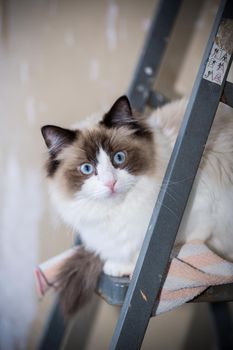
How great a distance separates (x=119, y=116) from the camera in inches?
38.3

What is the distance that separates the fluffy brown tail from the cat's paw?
0.05 metres

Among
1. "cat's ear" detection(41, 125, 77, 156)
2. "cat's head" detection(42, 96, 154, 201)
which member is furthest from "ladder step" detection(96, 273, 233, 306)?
"cat's ear" detection(41, 125, 77, 156)

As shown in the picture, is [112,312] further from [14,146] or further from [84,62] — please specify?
[84,62]

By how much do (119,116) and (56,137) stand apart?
0.53 ft

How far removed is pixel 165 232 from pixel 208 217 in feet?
0.51

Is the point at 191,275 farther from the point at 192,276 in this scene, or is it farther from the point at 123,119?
the point at 123,119

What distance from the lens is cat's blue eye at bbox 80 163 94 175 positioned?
937mm

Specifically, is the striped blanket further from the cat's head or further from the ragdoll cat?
the cat's head

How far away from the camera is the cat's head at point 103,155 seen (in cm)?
92

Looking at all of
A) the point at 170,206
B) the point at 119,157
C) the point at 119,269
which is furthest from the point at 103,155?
the point at 119,269

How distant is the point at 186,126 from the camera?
86cm

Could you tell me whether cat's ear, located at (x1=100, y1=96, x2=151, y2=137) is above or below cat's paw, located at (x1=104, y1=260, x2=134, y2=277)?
above

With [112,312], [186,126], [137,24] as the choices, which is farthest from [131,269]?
[137,24]

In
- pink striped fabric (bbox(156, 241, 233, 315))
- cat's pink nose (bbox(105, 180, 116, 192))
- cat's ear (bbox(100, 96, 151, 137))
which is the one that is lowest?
pink striped fabric (bbox(156, 241, 233, 315))
